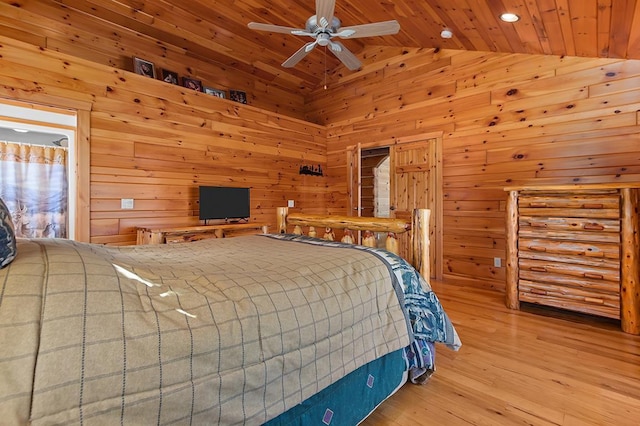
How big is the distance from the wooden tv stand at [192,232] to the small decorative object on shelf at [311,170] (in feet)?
4.84

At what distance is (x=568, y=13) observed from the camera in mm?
2568

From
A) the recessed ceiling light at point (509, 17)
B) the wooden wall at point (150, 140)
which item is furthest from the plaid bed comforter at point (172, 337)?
the recessed ceiling light at point (509, 17)

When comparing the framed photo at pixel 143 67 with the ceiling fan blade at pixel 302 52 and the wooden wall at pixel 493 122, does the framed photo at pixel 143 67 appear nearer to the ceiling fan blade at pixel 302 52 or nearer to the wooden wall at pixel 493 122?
the ceiling fan blade at pixel 302 52

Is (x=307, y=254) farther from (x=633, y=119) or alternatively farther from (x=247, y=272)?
(x=633, y=119)

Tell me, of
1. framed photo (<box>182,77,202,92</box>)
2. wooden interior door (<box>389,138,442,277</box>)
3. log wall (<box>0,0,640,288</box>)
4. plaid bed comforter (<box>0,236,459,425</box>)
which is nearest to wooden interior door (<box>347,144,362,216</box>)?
log wall (<box>0,0,640,288</box>)

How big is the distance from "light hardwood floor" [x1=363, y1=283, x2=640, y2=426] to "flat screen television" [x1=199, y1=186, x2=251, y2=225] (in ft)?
10.3

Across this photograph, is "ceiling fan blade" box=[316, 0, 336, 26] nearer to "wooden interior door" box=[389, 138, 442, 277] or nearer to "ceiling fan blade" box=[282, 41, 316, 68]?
"ceiling fan blade" box=[282, 41, 316, 68]

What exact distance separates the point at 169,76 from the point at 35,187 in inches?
85.4

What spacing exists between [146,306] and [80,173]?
128 inches

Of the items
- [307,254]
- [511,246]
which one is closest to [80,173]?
[307,254]

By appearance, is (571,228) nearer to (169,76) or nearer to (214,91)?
(214,91)

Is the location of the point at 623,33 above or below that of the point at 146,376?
above

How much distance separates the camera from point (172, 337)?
0.84 meters

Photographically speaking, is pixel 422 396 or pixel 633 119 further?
pixel 633 119
